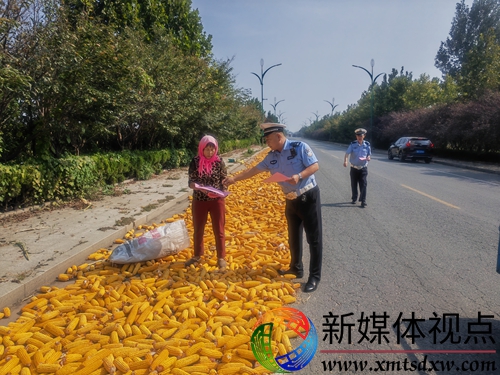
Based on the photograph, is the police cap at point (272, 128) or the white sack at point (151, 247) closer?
the police cap at point (272, 128)

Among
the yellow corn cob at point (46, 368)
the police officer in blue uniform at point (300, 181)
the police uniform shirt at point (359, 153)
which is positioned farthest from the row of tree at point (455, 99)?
the yellow corn cob at point (46, 368)

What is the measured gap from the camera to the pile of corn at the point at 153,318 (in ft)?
9.12

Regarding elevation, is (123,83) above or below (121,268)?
above

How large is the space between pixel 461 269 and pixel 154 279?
3827 mm

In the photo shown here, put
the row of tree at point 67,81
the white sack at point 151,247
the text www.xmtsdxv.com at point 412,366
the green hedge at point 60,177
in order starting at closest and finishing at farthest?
the text www.xmtsdxv.com at point 412,366, the white sack at point 151,247, the green hedge at point 60,177, the row of tree at point 67,81

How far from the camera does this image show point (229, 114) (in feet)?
66.2

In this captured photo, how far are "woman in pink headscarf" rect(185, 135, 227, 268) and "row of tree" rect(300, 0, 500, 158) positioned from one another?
2090 cm

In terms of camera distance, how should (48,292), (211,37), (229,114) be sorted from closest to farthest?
(48,292) → (229,114) → (211,37)

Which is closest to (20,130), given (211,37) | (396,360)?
(396,360)

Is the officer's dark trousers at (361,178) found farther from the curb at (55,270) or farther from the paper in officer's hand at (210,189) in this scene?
the paper in officer's hand at (210,189)

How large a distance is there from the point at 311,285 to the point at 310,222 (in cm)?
71

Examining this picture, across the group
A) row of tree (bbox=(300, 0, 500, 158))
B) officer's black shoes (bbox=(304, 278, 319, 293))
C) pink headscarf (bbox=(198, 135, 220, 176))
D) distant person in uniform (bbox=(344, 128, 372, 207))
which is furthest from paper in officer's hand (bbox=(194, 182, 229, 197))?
row of tree (bbox=(300, 0, 500, 158))

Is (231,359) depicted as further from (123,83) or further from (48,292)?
(123,83)

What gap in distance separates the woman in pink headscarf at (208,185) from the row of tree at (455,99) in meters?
20.9
